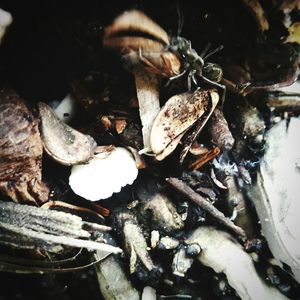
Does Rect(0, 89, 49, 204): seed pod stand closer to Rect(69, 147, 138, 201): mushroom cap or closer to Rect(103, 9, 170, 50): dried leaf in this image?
Rect(69, 147, 138, 201): mushroom cap

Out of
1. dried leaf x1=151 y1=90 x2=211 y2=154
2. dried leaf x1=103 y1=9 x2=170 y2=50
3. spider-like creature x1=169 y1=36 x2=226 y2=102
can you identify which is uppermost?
dried leaf x1=103 y1=9 x2=170 y2=50

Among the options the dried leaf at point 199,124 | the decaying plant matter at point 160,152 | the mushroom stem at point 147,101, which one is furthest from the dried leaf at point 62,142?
the dried leaf at point 199,124

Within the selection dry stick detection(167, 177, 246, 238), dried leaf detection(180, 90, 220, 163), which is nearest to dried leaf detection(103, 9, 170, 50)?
dried leaf detection(180, 90, 220, 163)

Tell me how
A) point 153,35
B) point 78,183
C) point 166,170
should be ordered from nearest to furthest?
point 153,35 < point 78,183 < point 166,170

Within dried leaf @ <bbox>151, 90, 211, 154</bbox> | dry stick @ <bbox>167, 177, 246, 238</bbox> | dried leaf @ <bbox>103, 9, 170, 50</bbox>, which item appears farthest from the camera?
dry stick @ <bbox>167, 177, 246, 238</bbox>

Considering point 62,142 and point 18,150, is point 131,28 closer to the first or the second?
point 62,142

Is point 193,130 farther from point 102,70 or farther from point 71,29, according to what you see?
point 71,29

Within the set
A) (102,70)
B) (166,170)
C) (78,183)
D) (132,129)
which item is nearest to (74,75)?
(102,70)
